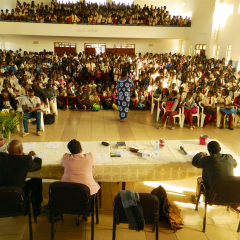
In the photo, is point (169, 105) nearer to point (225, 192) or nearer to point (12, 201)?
point (225, 192)

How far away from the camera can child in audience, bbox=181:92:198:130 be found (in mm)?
6208

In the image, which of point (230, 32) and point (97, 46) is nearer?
point (230, 32)

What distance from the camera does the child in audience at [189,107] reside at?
6208 mm

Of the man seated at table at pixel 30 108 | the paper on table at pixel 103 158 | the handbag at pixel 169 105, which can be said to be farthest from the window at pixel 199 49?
the paper on table at pixel 103 158

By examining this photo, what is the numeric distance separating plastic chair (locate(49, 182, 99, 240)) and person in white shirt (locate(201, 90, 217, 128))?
4.80m

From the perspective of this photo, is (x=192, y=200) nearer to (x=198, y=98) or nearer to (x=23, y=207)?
(x=23, y=207)

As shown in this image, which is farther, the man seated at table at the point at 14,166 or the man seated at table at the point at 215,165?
the man seated at table at the point at 215,165

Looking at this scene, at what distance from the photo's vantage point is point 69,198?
90.5 inches

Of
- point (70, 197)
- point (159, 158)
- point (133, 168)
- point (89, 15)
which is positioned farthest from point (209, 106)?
point (89, 15)

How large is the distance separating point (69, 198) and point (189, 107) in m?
4.65

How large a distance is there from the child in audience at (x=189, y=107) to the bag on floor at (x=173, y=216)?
3662 millimetres

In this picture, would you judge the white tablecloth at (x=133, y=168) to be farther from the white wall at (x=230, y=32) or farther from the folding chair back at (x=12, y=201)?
the white wall at (x=230, y=32)

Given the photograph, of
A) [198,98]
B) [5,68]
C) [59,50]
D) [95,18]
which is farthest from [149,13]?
[198,98]

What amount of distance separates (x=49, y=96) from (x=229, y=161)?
5.46 metres
